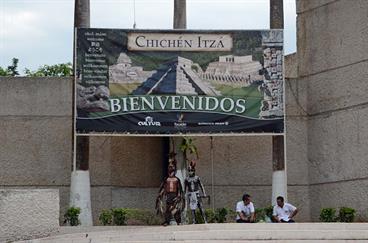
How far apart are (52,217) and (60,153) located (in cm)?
604

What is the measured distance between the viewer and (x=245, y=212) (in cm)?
2117

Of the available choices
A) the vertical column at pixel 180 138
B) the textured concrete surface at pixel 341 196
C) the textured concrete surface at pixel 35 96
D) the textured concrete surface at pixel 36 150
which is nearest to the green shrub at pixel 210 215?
the vertical column at pixel 180 138

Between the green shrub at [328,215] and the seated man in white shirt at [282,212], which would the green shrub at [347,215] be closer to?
the green shrub at [328,215]

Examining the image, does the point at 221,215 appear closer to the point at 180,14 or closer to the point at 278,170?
the point at 278,170

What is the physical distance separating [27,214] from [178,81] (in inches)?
262

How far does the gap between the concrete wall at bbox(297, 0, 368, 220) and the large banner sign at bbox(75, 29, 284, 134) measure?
1513 mm

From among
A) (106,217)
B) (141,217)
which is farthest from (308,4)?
(106,217)

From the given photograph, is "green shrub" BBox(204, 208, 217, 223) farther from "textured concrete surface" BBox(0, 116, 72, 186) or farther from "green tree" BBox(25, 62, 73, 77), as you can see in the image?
"green tree" BBox(25, 62, 73, 77)

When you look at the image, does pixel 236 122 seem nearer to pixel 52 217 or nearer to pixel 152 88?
pixel 152 88

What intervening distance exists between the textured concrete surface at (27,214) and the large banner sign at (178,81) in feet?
16.0

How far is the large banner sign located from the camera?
954 inches

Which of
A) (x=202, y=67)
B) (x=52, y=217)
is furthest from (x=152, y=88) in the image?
(x=52, y=217)

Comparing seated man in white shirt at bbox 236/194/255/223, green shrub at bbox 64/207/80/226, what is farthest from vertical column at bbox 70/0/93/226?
seated man in white shirt at bbox 236/194/255/223

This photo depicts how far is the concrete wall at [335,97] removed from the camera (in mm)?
24391
